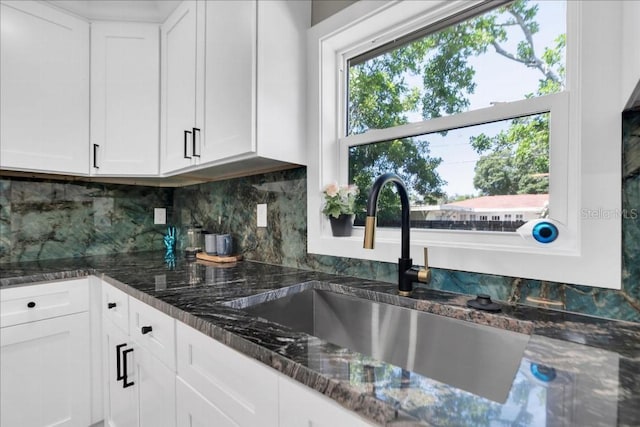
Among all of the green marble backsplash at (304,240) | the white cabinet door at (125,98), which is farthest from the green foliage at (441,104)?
the white cabinet door at (125,98)

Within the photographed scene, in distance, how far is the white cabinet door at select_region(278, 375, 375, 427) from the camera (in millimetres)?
530

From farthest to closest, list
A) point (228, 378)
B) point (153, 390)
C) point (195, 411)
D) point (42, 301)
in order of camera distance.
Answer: point (42, 301) < point (153, 390) < point (195, 411) < point (228, 378)

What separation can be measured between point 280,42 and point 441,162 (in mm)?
856

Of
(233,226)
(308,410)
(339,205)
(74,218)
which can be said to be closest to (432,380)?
(308,410)

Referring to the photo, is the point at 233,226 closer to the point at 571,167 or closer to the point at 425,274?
the point at 425,274

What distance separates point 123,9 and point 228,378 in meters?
2.15

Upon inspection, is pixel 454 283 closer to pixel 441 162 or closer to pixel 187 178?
pixel 441 162

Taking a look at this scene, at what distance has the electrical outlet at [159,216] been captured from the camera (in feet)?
8.11

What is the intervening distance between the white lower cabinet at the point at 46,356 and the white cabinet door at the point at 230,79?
0.99m

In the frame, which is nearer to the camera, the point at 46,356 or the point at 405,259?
the point at 405,259

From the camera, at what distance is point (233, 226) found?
1948mm

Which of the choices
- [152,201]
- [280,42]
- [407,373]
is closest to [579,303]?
[407,373]

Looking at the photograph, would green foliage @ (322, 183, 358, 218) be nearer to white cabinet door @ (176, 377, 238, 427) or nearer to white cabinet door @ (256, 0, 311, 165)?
white cabinet door @ (256, 0, 311, 165)

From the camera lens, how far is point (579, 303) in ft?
2.80
